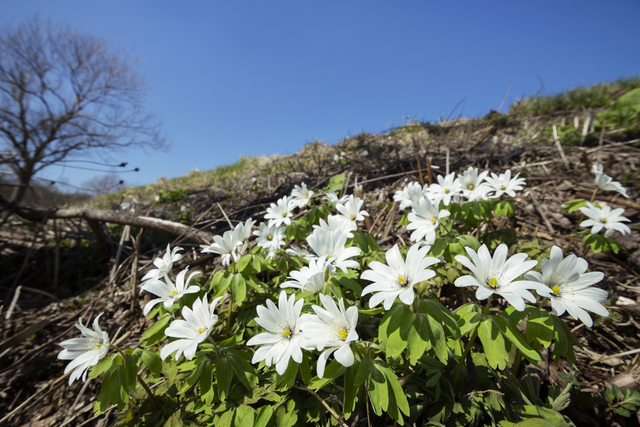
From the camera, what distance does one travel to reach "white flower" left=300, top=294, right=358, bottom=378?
1.28 metres

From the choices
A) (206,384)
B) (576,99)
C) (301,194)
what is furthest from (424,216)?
(576,99)

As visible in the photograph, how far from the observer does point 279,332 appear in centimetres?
155

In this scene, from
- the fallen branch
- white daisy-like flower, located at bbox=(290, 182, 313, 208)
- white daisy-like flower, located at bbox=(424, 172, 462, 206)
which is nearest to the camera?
white daisy-like flower, located at bbox=(424, 172, 462, 206)

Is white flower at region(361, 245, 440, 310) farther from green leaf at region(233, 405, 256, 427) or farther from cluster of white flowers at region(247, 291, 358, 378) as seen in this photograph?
green leaf at region(233, 405, 256, 427)

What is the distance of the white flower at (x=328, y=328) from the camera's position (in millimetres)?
1275

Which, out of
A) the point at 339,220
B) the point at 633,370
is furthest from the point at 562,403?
the point at 339,220

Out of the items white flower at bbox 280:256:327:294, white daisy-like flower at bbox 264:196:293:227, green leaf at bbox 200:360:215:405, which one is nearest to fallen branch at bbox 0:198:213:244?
white daisy-like flower at bbox 264:196:293:227

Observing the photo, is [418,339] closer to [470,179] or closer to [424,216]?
[424,216]

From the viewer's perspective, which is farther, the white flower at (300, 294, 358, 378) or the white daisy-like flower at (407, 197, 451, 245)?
the white daisy-like flower at (407, 197, 451, 245)

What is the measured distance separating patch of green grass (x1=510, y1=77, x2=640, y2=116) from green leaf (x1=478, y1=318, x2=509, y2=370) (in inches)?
339

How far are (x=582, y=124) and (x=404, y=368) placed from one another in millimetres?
7148

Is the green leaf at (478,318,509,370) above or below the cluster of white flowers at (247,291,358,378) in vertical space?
below

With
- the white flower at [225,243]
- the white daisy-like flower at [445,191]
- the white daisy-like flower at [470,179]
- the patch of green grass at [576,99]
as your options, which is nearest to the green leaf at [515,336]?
the white daisy-like flower at [445,191]

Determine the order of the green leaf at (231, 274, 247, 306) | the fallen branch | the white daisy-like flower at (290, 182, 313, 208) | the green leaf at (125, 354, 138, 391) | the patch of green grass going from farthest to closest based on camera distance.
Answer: the patch of green grass, the fallen branch, the white daisy-like flower at (290, 182, 313, 208), the green leaf at (231, 274, 247, 306), the green leaf at (125, 354, 138, 391)
